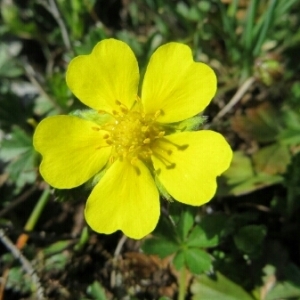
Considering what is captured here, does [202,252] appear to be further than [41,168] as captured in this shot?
Yes

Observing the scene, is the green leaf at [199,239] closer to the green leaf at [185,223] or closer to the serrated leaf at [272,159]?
the green leaf at [185,223]

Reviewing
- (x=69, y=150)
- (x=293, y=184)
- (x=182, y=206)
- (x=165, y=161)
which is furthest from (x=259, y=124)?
(x=69, y=150)

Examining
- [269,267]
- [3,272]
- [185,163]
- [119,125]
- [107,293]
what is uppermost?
[119,125]

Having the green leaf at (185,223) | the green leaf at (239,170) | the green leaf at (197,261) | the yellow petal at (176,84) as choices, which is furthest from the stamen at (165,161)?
the green leaf at (239,170)

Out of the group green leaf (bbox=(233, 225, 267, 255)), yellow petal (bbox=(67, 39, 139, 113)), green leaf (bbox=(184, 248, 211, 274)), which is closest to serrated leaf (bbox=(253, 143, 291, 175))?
green leaf (bbox=(233, 225, 267, 255))

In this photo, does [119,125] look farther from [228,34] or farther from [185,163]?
[228,34]

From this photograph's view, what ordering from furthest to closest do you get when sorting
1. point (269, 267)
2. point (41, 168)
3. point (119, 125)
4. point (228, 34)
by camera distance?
point (228, 34) < point (269, 267) < point (119, 125) < point (41, 168)

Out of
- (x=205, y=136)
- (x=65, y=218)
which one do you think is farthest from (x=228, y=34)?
(x=65, y=218)

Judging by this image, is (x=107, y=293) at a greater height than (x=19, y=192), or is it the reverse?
(x=19, y=192)

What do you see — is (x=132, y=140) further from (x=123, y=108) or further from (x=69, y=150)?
(x=69, y=150)
